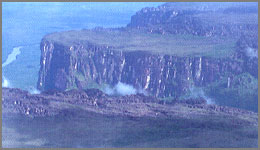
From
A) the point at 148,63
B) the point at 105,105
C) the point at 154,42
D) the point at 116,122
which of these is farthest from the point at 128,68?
the point at 116,122

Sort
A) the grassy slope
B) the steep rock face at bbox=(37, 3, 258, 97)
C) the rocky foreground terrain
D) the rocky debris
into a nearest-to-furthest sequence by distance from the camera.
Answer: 1. the rocky foreground terrain
2. the rocky debris
3. the steep rock face at bbox=(37, 3, 258, 97)
4. the grassy slope

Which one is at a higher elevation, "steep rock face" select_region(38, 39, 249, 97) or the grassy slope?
the grassy slope

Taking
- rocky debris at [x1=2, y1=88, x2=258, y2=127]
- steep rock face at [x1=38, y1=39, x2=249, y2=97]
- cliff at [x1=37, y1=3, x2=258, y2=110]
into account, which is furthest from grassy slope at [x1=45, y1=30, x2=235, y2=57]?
rocky debris at [x1=2, y1=88, x2=258, y2=127]

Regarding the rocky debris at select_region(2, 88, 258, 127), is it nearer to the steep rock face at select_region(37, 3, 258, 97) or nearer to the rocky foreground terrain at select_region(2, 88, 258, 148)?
the rocky foreground terrain at select_region(2, 88, 258, 148)

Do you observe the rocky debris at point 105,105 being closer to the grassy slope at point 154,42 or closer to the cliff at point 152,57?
the cliff at point 152,57

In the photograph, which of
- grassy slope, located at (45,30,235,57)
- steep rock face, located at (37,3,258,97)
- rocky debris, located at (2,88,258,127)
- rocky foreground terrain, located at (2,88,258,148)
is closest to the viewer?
rocky foreground terrain, located at (2,88,258,148)

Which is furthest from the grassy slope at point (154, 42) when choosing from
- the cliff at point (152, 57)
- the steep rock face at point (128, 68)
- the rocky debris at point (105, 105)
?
the rocky debris at point (105, 105)

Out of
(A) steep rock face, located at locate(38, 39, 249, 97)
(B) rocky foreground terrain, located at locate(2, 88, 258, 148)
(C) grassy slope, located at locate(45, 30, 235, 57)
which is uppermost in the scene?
(C) grassy slope, located at locate(45, 30, 235, 57)
